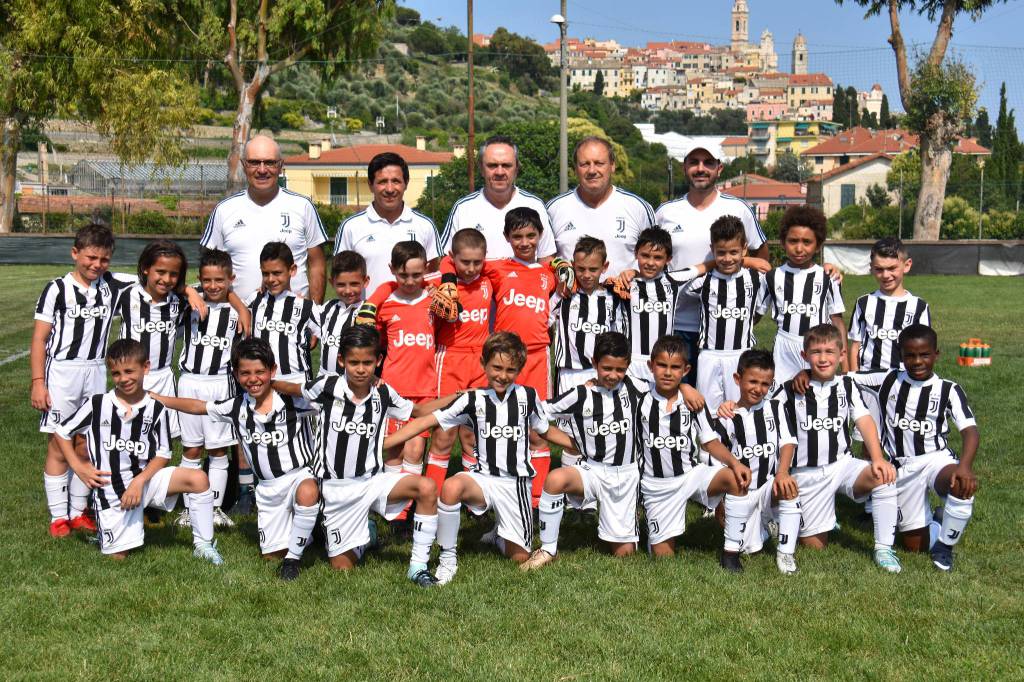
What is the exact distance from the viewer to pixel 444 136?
7894 centimetres

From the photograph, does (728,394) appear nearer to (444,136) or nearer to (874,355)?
(874,355)

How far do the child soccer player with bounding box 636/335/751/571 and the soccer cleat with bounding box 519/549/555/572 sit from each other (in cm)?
53

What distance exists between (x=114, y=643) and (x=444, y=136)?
77097 millimetres

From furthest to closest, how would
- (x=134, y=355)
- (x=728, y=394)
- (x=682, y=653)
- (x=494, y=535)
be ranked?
(x=728, y=394)
(x=494, y=535)
(x=134, y=355)
(x=682, y=653)

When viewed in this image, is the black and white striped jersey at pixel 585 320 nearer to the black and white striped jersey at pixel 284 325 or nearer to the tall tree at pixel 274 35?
the black and white striped jersey at pixel 284 325

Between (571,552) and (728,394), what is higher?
(728,394)

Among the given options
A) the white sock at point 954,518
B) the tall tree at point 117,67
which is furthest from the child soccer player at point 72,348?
the tall tree at point 117,67

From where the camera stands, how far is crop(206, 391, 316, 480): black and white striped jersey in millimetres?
4820

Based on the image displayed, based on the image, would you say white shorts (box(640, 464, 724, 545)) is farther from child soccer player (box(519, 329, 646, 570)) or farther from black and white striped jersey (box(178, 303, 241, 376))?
black and white striped jersey (box(178, 303, 241, 376))

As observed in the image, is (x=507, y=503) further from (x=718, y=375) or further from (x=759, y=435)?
(x=718, y=375)

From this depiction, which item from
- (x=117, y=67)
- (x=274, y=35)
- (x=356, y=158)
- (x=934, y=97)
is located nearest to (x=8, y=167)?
(x=117, y=67)

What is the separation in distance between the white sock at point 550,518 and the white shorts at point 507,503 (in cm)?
9

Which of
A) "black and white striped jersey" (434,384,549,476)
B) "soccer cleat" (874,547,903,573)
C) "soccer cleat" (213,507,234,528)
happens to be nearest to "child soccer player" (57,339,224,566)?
"soccer cleat" (213,507,234,528)

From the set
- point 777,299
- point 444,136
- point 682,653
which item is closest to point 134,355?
point 682,653
